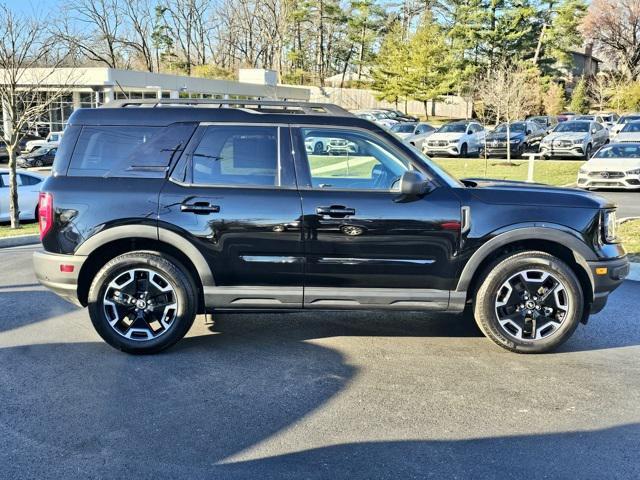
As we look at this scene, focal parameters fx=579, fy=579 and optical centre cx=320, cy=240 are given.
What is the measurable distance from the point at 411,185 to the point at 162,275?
208 cm

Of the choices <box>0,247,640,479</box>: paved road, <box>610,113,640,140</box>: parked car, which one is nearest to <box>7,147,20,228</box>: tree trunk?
<box>0,247,640,479</box>: paved road

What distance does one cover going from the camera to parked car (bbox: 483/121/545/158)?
25625 millimetres

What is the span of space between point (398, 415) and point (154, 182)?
8.46 feet

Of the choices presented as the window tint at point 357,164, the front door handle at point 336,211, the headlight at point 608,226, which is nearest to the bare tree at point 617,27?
the headlight at point 608,226

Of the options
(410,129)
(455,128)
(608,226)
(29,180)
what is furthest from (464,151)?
(608,226)

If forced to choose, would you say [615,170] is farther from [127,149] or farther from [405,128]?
[405,128]

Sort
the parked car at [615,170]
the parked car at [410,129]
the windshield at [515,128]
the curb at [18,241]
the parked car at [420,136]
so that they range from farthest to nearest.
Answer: the parked car at [410,129], the parked car at [420,136], the windshield at [515,128], the parked car at [615,170], the curb at [18,241]

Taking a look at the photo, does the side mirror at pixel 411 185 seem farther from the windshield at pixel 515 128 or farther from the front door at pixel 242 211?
the windshield at pixel 515 128

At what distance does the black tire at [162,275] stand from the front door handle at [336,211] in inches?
47.2

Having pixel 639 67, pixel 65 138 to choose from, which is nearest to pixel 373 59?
pixel 639 67

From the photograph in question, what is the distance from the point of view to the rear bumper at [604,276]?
462 centimetres

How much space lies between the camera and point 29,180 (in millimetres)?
14336

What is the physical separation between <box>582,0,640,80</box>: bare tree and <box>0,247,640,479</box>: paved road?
63934 mm

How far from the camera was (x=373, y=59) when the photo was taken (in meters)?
63.6
